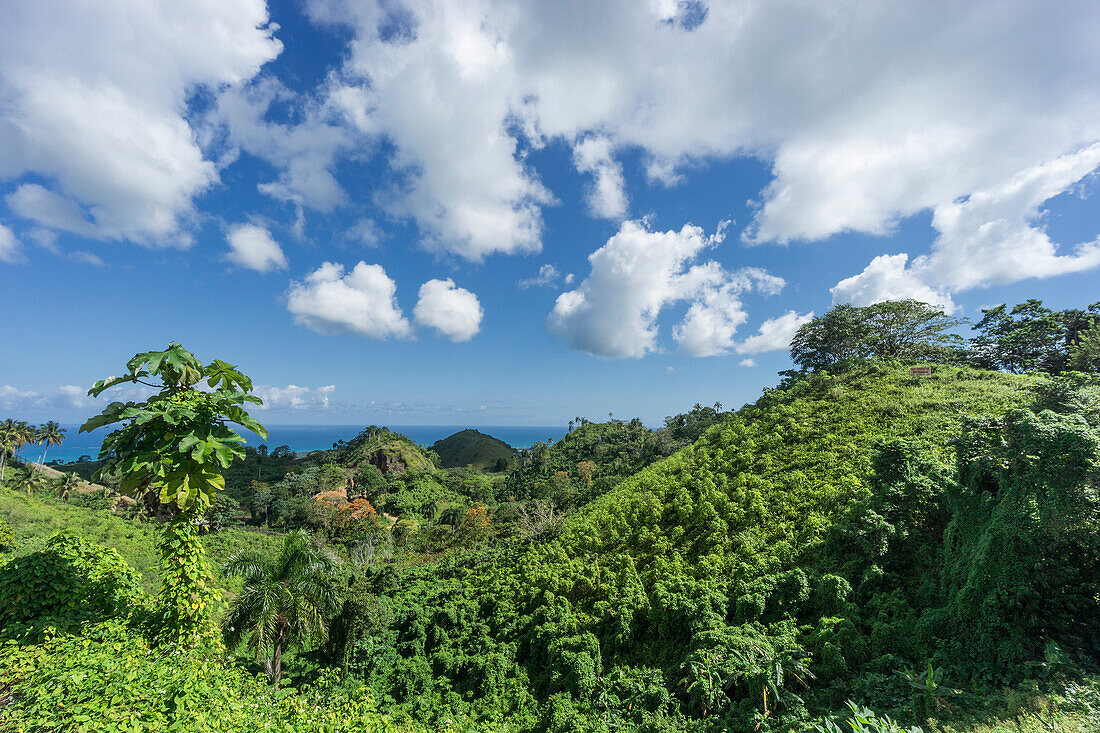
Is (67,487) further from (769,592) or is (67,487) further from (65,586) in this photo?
(769,592)

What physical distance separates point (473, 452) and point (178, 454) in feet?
409

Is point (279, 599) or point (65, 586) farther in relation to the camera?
point (279, 599)

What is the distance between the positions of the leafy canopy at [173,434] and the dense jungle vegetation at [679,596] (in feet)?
0.13

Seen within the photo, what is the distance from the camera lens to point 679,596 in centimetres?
1219

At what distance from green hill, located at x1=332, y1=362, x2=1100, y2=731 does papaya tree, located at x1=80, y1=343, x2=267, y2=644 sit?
9385 mm

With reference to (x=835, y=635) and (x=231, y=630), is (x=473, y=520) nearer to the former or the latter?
(x=231, y=630)

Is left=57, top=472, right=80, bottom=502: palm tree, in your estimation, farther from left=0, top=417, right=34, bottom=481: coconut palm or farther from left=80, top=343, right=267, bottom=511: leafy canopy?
left=80, top=343, right=267, bottom=511: leafy canopy

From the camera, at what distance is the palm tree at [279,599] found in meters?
12.5

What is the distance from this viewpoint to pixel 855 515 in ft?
36.6

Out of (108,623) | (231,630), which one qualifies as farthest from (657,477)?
(108,623)

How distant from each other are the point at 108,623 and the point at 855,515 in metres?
16.3

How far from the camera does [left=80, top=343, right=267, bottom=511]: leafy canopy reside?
5.99 m

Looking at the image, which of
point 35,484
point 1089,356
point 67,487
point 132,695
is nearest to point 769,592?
point 132,695

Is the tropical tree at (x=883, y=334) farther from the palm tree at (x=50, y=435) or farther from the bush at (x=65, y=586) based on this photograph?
the palm tree at (x=50, y=435)
